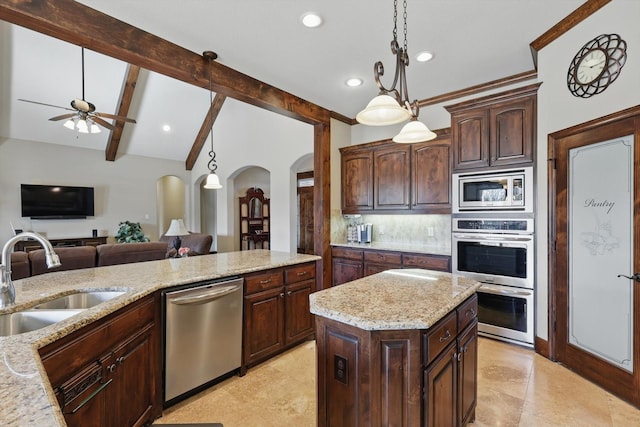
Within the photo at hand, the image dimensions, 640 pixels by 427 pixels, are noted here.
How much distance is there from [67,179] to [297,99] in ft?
21.4

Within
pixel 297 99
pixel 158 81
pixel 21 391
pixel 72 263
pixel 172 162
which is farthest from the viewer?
pixel 172 162

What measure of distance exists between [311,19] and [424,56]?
4.16ft

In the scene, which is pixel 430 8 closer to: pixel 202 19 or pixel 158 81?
pixel 202 19

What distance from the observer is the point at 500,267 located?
127 inches

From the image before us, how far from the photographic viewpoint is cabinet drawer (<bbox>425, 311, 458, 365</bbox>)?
1.41 meters

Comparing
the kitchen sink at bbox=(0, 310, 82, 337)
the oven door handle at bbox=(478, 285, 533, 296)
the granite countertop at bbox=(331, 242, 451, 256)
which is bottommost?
the oven door handle at bbox=(478, 285, 533, 296)

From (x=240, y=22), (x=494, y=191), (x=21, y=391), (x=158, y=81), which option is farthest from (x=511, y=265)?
(x=158, y=81)

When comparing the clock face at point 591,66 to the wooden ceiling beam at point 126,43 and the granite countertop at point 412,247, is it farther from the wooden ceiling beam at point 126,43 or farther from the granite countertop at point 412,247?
the wooden ceiling beam at point 126,43

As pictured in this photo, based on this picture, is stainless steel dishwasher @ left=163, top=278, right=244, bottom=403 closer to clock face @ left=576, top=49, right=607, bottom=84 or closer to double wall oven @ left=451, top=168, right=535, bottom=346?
double wall oven @ left=451, top=168, right=535, bottom=346

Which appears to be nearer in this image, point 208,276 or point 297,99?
point 208,276

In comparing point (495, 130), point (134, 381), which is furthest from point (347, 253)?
point (134, 381)

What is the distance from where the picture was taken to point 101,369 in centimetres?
157

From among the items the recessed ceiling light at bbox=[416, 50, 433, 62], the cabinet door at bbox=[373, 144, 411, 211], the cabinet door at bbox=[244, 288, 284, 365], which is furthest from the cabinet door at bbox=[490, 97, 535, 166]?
the cabinet door at bbox=[244, 288, 284, 365]

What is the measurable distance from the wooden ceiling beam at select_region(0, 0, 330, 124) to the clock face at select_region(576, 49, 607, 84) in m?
2.95
